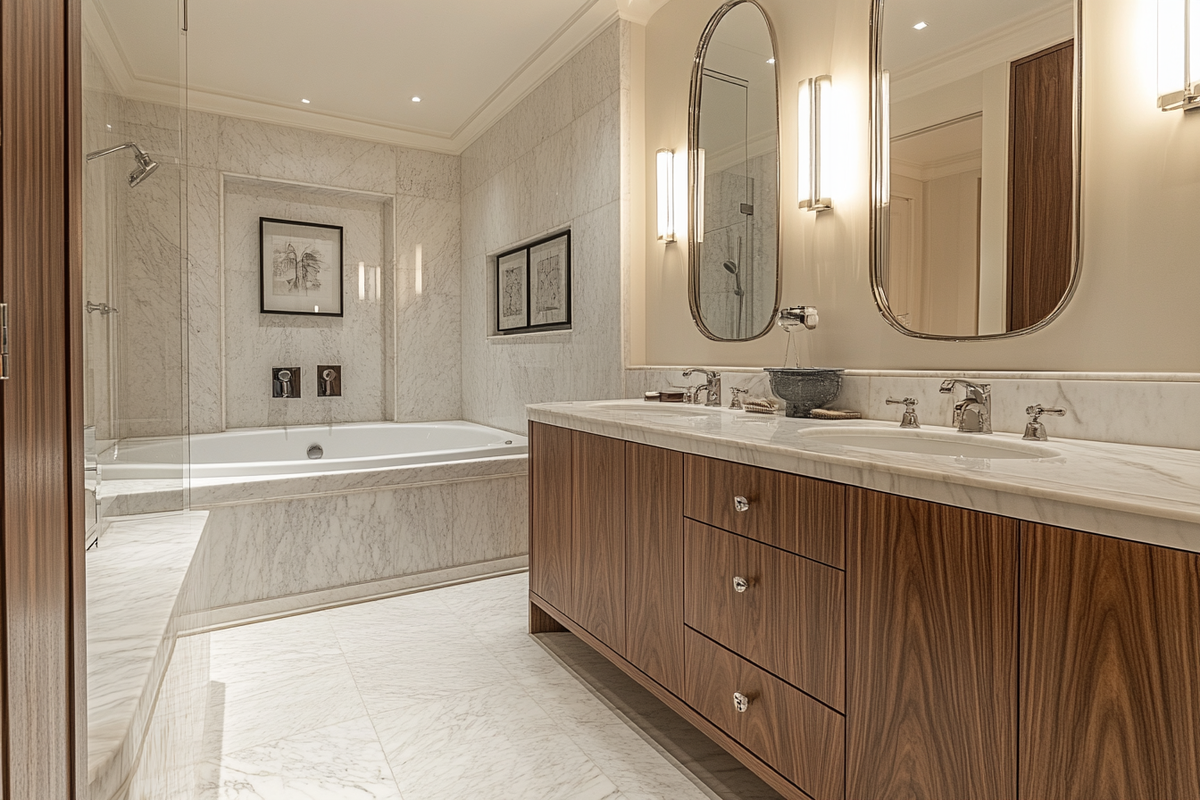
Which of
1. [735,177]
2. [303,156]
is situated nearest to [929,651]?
[735,177]

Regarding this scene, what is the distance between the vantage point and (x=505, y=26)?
9.65 ft

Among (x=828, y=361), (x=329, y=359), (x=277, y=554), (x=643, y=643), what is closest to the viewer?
(x=643, y=643)

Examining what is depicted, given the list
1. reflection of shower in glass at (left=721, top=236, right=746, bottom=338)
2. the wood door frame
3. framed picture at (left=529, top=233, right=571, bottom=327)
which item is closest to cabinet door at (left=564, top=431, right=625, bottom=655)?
reflection of shower in glass at (left=721, top=236, right=746, bottom=338)

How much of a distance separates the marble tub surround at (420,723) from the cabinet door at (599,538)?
0.23 m

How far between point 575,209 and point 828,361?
1.60m

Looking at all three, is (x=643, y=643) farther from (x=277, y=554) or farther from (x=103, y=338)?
(x=277, y=554)

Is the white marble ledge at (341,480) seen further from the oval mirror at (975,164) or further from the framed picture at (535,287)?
the oval mirror at (975,164)

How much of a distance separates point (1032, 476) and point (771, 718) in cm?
68

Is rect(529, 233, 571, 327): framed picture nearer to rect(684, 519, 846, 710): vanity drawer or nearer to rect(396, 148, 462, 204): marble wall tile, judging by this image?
rect(396, 148, 462, 204): marble wall tile

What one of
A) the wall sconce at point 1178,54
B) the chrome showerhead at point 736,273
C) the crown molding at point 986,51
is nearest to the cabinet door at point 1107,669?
Result: the wall sconce at point 1178,54

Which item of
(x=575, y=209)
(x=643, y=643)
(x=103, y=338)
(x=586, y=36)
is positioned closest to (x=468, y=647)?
(x=643, y=643)

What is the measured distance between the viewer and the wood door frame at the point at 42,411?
52 centimetres

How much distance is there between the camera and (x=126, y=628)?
925mm

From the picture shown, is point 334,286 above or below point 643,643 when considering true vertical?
above
